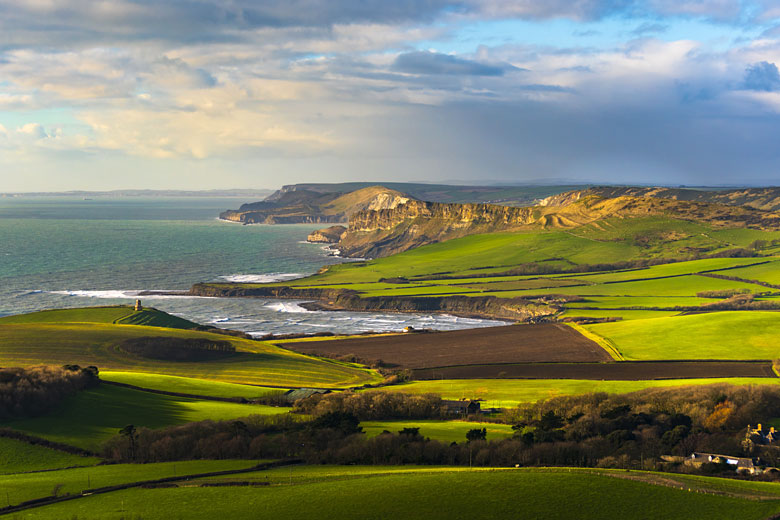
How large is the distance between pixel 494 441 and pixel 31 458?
28032 mm

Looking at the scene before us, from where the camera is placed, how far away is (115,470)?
131 feet

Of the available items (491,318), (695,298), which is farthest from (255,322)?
(695,298)

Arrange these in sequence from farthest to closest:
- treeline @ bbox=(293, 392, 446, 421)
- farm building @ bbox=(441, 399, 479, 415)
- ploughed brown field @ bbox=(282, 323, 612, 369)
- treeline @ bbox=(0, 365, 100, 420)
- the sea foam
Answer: the sea foam, ploughed brown field @ bbox=(282, 323, 612, 369), farm building @ bbox=(441, 399, 479, 415), treeline @ bbox=(293, 392, 446, 421), treeline @ bbox=(0, 365, 100, 420)

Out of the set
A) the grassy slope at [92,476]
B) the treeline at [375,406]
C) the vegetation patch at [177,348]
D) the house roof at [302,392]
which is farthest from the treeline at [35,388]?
the vegetation patch at [177,348]

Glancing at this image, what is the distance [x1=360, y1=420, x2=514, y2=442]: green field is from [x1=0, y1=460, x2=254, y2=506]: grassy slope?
12.6 metres

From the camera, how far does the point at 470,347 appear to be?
101000mm

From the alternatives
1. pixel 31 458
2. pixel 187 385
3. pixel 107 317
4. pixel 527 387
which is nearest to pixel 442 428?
pixel 527 387

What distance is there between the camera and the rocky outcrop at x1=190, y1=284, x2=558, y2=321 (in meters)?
143

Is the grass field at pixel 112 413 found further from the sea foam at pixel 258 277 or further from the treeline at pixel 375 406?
the sea foam at pixel 258 277

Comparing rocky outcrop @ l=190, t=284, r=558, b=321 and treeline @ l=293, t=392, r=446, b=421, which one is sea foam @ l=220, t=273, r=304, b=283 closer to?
rocky outcrop @ l=190, t=284, r=558, b=321

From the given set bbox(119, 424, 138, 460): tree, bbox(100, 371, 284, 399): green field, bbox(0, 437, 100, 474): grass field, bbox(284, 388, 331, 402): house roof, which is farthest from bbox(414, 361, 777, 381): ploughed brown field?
bbox(0, 437, 100, 474): grass field

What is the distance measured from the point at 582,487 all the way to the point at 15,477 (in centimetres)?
2936

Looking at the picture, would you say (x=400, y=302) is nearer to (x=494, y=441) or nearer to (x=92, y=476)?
(x=494, y=441)

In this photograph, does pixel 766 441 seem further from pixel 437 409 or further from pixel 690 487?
pixel 437 409
